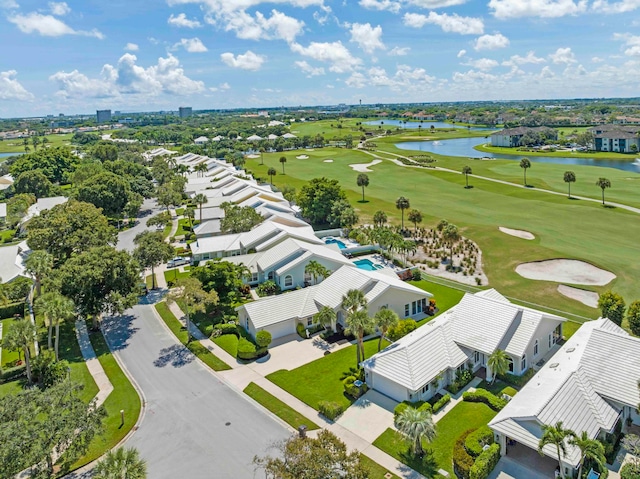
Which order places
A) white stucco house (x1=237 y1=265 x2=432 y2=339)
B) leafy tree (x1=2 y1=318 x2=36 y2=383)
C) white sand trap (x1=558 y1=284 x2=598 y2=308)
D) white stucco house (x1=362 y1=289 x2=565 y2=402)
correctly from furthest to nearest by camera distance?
white sand trap (x1=558 y1=284 x2=598 y2=308) < white stucco house (x1=237 y1=265 x2=432 y2=339) < leafy tree (x1=2 y1=318 x2=36 y2=383) < white stucco house (x1=362 y1=289 x2=565 y2=402)

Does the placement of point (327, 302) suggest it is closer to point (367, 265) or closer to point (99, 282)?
point (367, 265)

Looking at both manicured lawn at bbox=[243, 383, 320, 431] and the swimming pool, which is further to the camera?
the swimming pool

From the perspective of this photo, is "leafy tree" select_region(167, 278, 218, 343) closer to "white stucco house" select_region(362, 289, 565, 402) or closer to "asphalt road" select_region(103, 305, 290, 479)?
"asphalt road" select_region(103, 305, 290, 479)

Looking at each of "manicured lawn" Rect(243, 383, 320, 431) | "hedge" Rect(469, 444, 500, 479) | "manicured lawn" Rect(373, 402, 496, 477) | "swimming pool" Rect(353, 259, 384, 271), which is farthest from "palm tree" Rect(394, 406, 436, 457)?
"swimming pool" Rect(353, 259, 384, 271)

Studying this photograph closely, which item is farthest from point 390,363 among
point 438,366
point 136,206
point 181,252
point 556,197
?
point 556,197

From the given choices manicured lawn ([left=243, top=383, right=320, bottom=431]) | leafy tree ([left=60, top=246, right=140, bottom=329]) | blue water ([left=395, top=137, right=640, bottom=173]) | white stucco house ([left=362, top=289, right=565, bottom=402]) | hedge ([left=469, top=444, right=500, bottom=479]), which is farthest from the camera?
blue water ([left=395, top=137, right=640, bottom=173])

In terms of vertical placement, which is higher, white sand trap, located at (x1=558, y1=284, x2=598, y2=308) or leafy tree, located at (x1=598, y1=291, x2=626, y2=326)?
leafy tree, located at (x1=598, y1=291, x2=626, y2=326)

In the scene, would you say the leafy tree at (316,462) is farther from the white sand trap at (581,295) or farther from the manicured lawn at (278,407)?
the white sand trap at (581,295)

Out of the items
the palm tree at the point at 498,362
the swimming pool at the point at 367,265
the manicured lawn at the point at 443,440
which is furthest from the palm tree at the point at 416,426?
the swimming pool at the point at 367,265
